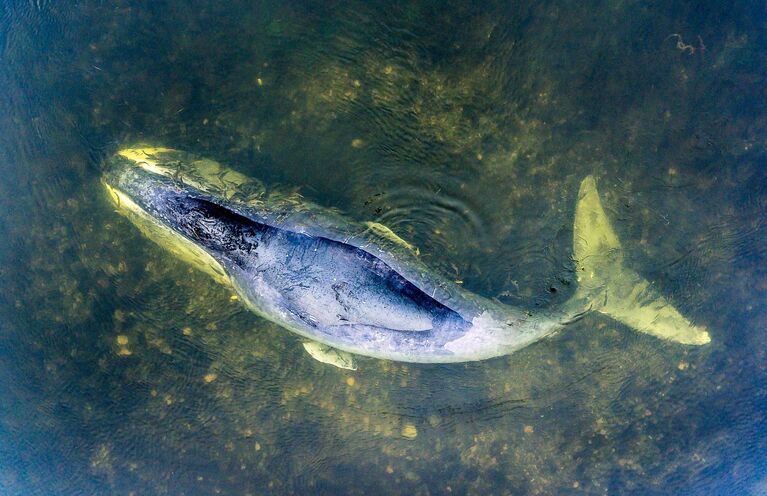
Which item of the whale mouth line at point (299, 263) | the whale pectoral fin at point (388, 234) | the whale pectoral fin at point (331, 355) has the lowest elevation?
the whale pectoral fin at point (331, 355)

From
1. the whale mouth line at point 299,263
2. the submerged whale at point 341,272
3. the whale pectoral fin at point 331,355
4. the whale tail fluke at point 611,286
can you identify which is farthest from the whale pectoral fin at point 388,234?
the whale tail fluke at point 611,286

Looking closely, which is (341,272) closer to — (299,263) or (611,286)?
(299,263)

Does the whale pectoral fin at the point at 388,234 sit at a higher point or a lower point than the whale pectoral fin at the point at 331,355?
higher

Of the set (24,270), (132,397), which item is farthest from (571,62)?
(24,270)

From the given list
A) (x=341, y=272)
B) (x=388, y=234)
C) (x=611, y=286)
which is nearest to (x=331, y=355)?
(x=341, y=272)

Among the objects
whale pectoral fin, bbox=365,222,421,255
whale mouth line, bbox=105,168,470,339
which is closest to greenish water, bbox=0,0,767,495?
whale pectoral fin, bbox=365,222,421,255

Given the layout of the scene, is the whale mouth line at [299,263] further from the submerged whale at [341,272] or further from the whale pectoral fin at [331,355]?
the whale pectoral fin at [331,355]

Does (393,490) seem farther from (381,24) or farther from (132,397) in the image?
(381,24)
